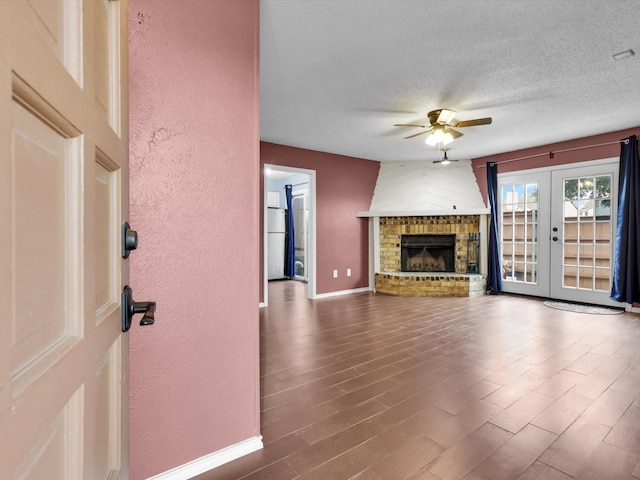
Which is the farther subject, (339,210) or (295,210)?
(295,210)

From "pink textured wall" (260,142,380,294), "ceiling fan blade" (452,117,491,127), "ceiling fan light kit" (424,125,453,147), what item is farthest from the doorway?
"ceiling fan blade" (452,117,491,127)

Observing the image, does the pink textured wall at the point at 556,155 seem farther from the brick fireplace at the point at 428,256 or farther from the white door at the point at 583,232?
the brick fireplace at the point at 428,256

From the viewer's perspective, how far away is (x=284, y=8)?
1.96 m

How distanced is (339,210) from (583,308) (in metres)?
3.80

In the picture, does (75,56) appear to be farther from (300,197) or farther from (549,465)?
(300,197)

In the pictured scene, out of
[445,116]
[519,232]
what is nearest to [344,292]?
[519,232]

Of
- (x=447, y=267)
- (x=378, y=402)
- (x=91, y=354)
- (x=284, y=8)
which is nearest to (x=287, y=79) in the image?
(x=284, y=8)

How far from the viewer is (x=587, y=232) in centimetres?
471

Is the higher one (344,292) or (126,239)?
(126,239)

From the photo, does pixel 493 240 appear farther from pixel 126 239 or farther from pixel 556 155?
pixel 126 239

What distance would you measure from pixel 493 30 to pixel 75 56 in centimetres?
257

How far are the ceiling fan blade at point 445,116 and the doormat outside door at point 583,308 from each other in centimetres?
312

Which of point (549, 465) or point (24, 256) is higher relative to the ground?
point (24, 256)

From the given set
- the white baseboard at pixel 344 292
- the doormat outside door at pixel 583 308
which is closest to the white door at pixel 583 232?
the doormat outside door at pixel 583 308
